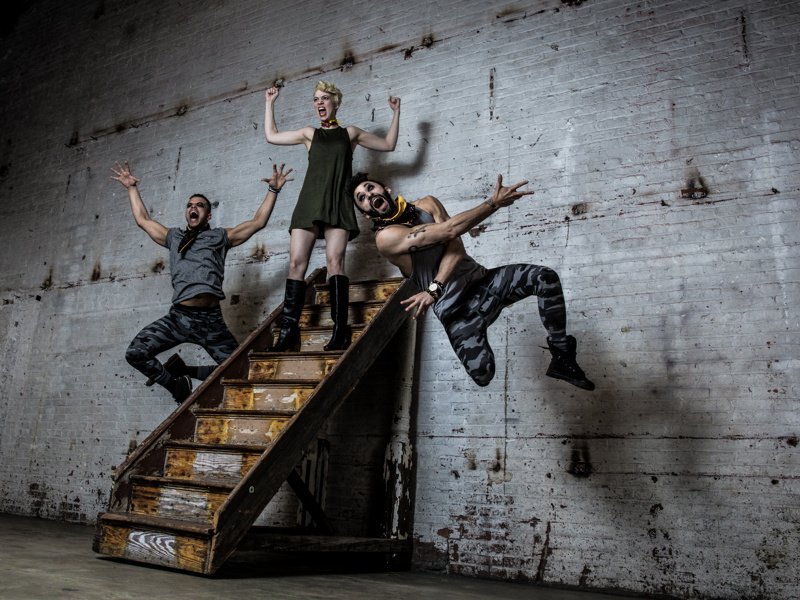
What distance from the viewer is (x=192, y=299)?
4961 mm

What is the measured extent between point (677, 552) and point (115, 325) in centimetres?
506

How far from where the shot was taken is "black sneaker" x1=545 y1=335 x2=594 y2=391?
3.55m

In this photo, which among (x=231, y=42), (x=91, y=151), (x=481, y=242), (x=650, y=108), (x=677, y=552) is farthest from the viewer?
(x=91, y=151)

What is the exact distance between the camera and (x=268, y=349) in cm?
441

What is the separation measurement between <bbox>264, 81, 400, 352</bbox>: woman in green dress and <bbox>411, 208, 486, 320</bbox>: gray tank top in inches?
23.4

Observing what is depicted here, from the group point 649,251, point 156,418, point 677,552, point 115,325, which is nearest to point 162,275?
point 115,325

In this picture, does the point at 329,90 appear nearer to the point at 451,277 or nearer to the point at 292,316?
the point at 292,316

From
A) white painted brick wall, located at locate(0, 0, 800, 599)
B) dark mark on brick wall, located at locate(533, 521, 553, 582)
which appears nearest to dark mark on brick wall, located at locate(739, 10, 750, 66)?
white painted brick wall, located at locate(0, 0, 800, 599)

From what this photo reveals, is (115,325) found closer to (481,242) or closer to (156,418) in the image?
(156,418)

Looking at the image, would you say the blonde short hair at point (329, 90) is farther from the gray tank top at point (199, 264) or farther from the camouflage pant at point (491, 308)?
the camouflage pant at point (491, 308)

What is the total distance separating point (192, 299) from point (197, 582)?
2.40 m

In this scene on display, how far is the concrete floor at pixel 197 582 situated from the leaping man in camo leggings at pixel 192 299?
1.28m

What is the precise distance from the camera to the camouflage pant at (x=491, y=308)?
368 cm

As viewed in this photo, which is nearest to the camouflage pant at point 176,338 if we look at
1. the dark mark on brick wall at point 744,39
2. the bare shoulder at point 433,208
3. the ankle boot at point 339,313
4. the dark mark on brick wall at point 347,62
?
the ankle boot at point 339,313
